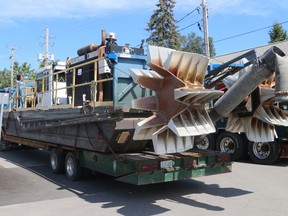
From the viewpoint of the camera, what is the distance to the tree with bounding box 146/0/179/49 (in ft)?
177

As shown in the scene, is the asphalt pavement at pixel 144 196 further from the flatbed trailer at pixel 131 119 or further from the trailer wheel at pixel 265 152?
the trailer wheel at pixel 265 152

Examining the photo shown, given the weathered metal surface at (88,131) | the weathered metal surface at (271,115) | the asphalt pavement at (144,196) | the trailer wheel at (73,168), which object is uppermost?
the weathered metal surface at (271,115)

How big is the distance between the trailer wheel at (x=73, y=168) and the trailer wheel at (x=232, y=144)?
5976 mm

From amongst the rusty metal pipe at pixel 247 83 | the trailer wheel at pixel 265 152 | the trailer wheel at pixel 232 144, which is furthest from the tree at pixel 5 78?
the rusty metal pipe at pixel 247 83

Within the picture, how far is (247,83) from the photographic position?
6285mm

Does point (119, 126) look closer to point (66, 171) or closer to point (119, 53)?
point (119, 53)

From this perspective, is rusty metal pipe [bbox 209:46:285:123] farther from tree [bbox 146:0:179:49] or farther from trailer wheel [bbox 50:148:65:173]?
tree [bbox 146:0:179:49]

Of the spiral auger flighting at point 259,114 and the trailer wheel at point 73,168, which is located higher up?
the spiral auger flighting at point 259,114

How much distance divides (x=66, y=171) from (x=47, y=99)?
11.2 ft

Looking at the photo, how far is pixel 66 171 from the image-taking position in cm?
981

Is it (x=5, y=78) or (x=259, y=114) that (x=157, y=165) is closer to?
(x=259, y=114)

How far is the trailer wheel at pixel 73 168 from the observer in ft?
30.7

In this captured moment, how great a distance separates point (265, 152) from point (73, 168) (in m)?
6.39

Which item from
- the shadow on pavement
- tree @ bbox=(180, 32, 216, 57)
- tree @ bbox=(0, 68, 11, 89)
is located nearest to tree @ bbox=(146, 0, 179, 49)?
tree @ bbox=(180, 32, 216, 57)
